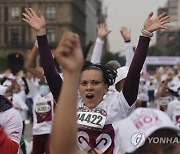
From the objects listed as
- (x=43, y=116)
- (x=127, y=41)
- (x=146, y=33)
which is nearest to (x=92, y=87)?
(x=146, y=33)

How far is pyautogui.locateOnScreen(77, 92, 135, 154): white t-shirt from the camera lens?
4.43 meters

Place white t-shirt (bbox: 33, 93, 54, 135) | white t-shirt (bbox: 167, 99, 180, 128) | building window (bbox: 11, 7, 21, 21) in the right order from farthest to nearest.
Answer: building window (bbox: 11, 7, 21, 21)
white t-shirt (bbox: 33, 93, 54, 135)
white t-shirt (bbox: 167, 99, 180, 128)

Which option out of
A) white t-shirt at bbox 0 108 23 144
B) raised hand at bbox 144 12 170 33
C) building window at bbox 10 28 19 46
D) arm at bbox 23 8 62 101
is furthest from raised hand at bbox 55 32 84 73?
building window at bbox 10 28 19 46

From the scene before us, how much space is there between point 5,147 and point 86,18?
392ft

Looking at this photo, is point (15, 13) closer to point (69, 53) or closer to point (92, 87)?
point (92, 87)

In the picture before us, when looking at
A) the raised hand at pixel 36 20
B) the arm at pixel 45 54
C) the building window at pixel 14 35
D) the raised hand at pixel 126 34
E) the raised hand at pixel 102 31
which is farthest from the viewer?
the building window at pixel 14 35

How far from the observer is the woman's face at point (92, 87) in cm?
454

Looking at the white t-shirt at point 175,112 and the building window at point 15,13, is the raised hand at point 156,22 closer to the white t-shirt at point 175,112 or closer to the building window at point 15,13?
the white t-shirt at point 175,112

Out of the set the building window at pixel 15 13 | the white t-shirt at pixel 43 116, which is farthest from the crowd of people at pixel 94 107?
the building window at pixel 15 13

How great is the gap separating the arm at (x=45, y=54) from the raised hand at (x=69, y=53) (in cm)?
178

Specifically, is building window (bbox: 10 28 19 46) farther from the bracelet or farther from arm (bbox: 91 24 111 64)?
the bracelet

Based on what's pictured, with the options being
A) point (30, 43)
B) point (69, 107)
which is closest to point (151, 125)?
point (69, 107)

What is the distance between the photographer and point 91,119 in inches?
174

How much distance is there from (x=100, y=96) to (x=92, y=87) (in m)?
0.10
